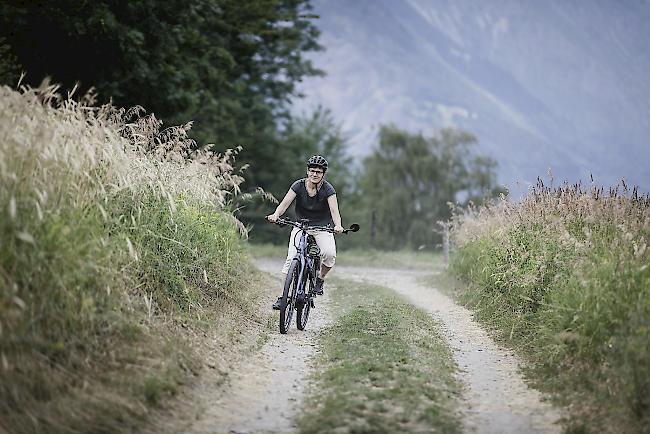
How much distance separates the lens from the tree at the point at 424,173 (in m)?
52.7

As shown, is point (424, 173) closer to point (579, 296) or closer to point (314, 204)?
point (314, 204)

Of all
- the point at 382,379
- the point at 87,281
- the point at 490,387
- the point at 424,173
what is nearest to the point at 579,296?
the point at 490,387

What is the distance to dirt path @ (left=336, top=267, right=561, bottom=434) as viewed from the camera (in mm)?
6602

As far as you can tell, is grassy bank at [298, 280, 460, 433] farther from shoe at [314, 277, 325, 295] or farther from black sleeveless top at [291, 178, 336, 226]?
black sleeveless top at [291, 178, 336, 226]

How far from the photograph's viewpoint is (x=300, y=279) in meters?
10.6

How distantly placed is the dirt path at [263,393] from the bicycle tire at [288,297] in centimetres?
26

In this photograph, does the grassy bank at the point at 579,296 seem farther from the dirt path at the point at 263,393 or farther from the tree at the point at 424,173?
the tree at the point at 424,173

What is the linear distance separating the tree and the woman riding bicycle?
41.1 m

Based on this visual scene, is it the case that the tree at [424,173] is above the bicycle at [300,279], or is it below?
above

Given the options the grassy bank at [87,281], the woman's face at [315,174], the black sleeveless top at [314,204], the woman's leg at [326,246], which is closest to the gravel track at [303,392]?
the grassy bank at [87,281]

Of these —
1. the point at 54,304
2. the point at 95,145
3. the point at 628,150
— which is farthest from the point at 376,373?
the point at 628,150

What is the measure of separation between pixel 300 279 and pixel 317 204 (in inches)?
45.3

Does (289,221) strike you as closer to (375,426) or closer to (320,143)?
(375,426)

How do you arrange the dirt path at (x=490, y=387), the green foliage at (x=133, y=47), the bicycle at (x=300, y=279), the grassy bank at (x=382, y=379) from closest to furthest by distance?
the grassy bank at (x=382, y=379)
the dirt path at (x=490, y=387)
the bicycle at (x=300, y=279)
the green foliage at (x=133, y=47)
